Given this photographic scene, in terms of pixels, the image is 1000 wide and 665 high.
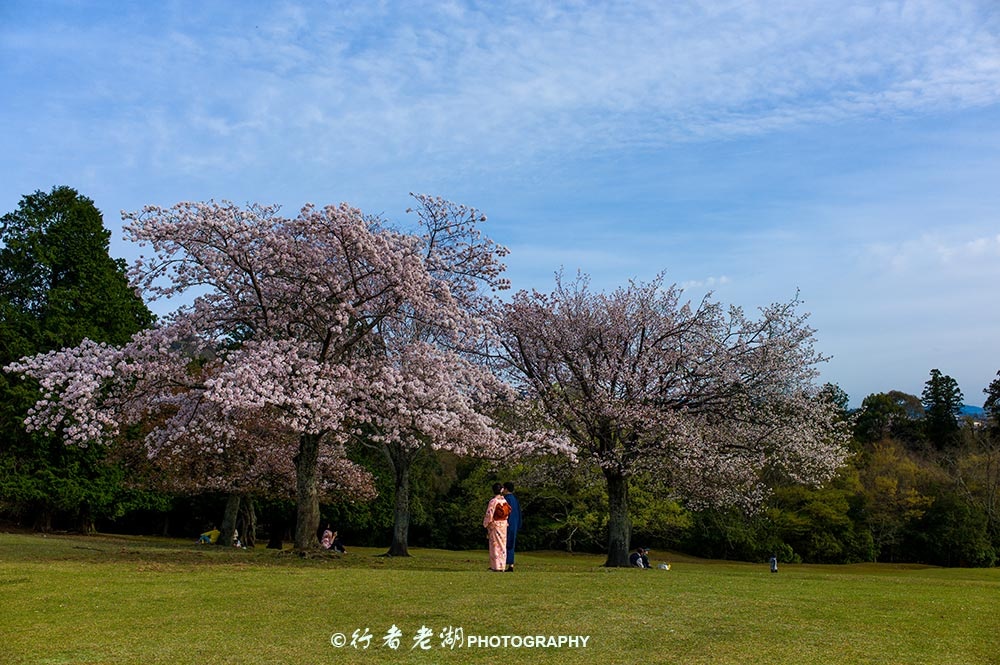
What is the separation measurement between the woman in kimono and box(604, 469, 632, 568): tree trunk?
917 centimetres

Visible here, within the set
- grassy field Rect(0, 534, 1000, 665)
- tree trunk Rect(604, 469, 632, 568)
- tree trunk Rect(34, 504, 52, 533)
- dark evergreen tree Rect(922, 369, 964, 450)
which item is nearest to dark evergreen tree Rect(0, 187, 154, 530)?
tree trunk Rect(34, 504, 52, 533)

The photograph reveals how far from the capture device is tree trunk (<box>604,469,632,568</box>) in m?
25.5

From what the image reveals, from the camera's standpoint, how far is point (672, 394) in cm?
2627

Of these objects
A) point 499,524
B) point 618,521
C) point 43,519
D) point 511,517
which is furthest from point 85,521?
point 499,524

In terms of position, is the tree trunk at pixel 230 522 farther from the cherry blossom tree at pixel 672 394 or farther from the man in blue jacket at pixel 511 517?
the man in blue jacket at pixel 511 517

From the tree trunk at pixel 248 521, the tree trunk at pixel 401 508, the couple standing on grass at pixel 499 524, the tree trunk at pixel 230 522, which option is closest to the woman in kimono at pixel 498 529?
the couple standing on grass at pixel 499 524

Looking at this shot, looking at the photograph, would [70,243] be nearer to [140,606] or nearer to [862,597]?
[140,606]

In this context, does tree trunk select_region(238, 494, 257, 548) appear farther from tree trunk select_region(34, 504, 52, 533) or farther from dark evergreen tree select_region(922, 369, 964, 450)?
dark evergreen tree select_region(922, 369, 964, 450)

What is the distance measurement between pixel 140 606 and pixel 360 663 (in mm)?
4335

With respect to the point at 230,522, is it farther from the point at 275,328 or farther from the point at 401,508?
the point at 275,328

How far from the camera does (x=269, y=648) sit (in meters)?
8.47

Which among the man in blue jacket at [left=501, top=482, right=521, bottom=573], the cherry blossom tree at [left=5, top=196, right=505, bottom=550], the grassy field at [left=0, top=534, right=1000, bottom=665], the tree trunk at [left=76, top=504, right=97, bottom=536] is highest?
the cherry blossom tree at [left=5, top=196, right=505, bottom=550]

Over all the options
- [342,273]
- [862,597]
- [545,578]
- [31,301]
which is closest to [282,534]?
[31,301]

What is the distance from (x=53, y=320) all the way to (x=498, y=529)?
27.1 m
